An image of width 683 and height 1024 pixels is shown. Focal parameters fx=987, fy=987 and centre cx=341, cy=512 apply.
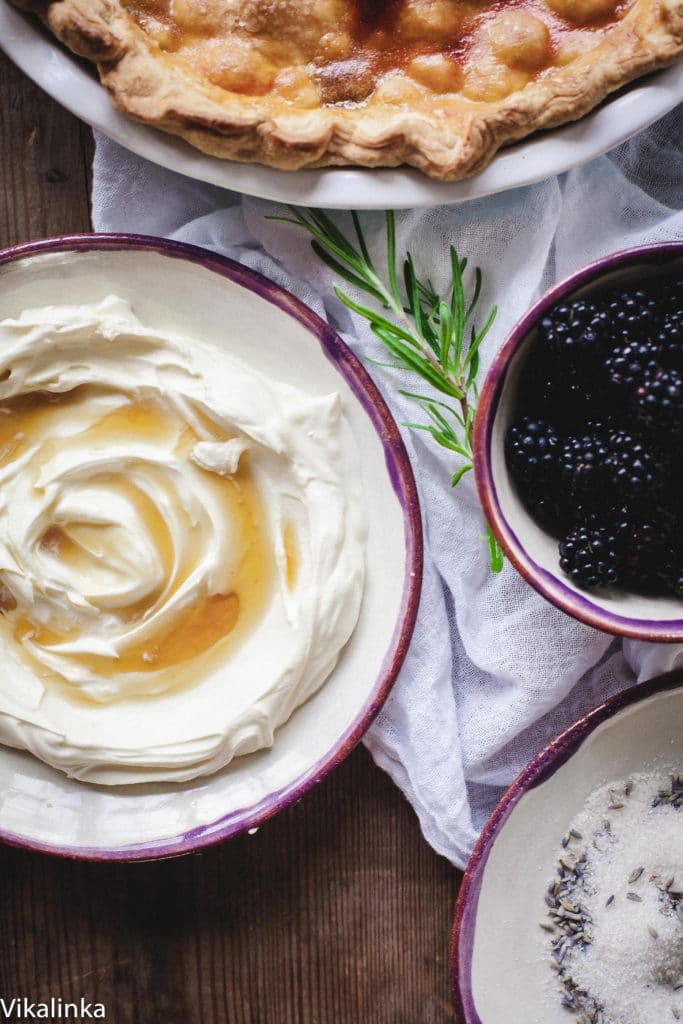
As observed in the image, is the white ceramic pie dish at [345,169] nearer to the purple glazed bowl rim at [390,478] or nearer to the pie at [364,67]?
the pie at [364,67]

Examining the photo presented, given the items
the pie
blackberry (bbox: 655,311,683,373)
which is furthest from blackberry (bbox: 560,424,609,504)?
the pie

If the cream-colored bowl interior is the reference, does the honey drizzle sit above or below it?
above

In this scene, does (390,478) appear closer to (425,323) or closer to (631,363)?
(425,323)

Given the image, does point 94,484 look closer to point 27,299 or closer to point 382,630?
point 27,299

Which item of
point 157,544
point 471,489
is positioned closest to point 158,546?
point 157,544

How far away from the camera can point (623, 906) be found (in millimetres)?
1489

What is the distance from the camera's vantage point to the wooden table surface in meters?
1.62

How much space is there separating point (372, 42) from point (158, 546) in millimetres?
783

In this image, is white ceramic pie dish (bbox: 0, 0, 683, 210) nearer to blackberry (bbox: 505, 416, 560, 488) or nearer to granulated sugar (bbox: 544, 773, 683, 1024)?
blackberry (bbox: 505, 416, 560, 488)

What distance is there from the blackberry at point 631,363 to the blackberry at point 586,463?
7cm

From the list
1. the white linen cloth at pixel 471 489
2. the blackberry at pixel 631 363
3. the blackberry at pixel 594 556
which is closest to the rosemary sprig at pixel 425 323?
the white linen cloth at pixel 471 489

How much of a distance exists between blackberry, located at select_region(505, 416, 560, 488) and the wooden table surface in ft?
2.22

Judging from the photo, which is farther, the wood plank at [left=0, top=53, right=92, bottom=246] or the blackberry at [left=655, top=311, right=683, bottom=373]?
the wood plank at [left=0, top=53, right=92, bottom=246]

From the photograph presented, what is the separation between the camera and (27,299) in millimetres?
1411
